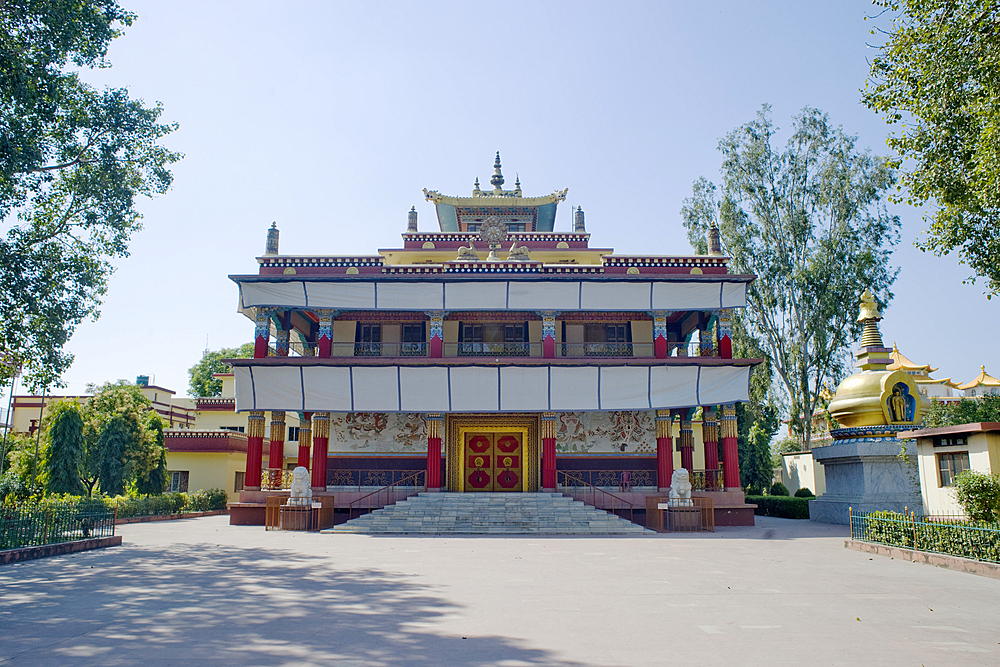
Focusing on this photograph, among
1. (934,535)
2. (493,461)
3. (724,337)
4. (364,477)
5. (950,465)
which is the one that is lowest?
(934,535)

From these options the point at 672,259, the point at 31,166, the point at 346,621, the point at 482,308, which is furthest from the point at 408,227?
the point at 346,621

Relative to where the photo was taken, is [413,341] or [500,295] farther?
[413,341]

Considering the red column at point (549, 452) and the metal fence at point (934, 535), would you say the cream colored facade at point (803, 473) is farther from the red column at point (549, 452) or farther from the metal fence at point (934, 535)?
the metal fence at point (934, 535)

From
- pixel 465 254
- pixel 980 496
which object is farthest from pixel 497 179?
pixel 980 496

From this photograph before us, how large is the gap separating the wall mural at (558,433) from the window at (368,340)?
2541 mm

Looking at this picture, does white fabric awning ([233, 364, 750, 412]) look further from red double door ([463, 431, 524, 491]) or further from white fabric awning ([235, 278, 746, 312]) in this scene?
red double door ([463, 431, 524, 491])

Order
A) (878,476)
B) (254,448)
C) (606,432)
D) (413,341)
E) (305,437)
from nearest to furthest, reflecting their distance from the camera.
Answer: (878,476) < (254,448) < (606,432) < (413,341) < (305,437)

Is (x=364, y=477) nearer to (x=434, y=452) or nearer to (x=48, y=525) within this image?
(x=434, y=452)

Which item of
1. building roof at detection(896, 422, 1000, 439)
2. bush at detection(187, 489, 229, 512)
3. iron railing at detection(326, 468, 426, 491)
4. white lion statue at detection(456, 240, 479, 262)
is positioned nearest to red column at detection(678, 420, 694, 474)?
building roof at detection(896, 422, 1000, 439)

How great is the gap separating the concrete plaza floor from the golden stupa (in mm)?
10114

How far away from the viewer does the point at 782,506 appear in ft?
97.6

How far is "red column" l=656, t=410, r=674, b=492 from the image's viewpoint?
82.0ft

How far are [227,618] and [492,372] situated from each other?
1719 centimetres

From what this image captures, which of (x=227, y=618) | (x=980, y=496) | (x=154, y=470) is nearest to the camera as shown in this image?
(x=227, y=618)
